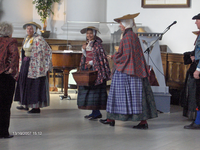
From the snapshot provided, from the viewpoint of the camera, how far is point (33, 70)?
19.6ft

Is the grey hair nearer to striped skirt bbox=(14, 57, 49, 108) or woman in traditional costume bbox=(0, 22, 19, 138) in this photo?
woman in traditional costume bbox=(0, 22, 19, 138)

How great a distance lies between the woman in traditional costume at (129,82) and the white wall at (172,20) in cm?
481

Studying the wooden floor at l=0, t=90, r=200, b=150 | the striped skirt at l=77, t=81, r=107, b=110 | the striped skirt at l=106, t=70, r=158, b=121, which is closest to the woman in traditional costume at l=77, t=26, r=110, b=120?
the striped skirt at l=77, t=81, r=107, b=110

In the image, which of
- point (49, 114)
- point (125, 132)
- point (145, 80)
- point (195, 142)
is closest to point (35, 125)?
point (49, 114)

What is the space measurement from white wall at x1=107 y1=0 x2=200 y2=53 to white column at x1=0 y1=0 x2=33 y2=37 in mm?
2915

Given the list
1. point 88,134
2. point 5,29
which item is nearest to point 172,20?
point 88,134

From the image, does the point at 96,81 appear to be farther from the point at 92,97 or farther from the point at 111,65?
the point at 111,65

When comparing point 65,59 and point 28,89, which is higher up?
point 65,59

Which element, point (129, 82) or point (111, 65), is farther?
point (111, 65)

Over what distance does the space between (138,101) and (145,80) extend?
34cm

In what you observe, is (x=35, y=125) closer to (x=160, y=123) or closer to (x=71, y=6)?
(x=160, y=123)

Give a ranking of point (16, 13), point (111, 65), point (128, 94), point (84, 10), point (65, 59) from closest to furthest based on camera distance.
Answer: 1. point (128, 94)
2. point (65, 59)
3. point (111, 65)
4. point (84, 10)
5. point (16, 13)

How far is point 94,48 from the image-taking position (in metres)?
5.67

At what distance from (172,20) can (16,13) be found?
455 centimetres
